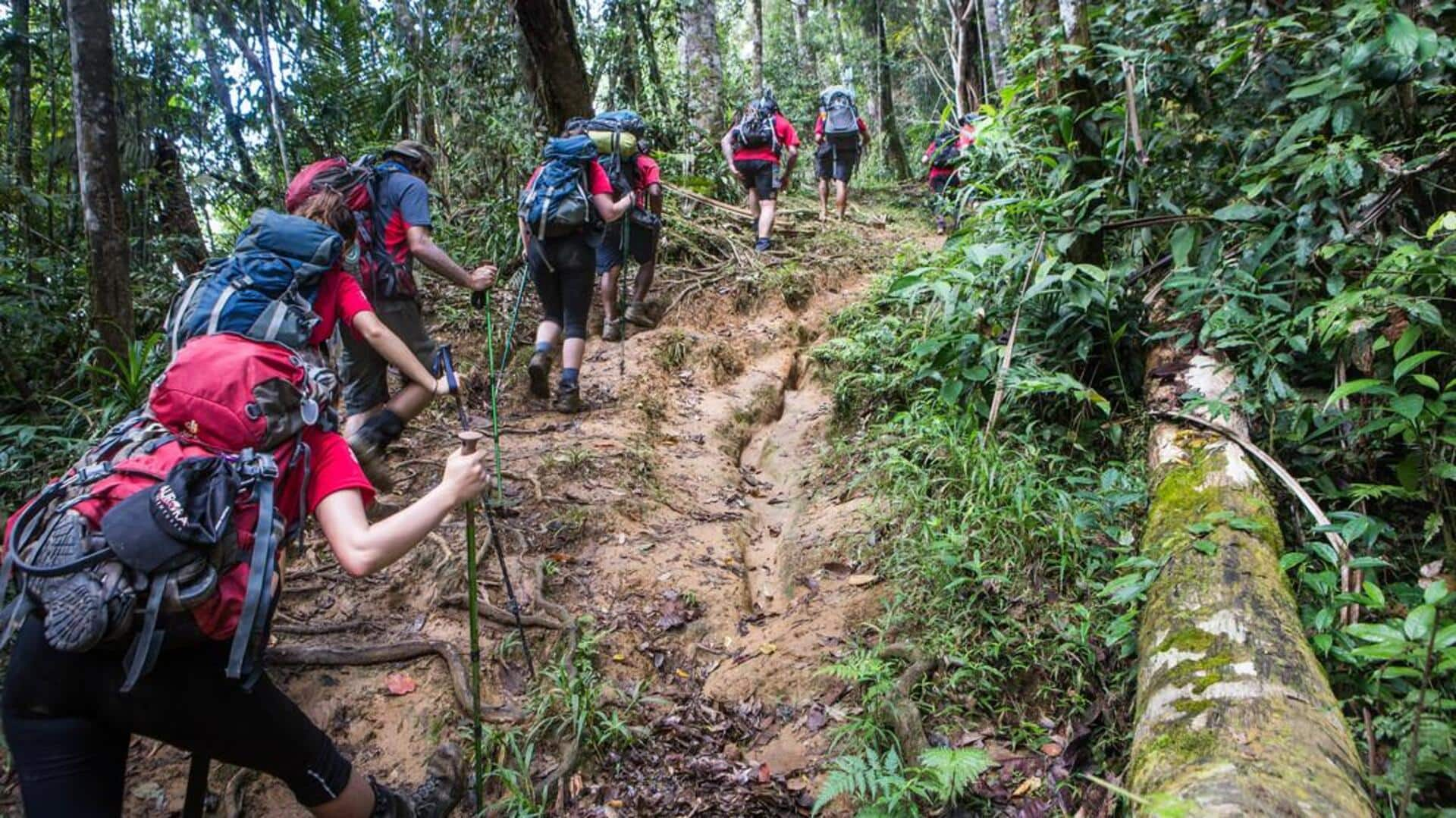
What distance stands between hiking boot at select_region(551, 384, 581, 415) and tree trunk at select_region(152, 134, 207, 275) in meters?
4.23

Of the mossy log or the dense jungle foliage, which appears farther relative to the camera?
the dense jungle foliage

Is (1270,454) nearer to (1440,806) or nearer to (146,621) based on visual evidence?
(1440,806)

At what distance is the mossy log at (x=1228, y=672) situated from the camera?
203 cm

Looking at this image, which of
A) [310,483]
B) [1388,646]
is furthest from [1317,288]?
[310,483]

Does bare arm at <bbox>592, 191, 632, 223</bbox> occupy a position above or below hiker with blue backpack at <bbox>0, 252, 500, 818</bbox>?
above

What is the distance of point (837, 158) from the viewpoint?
11.5 m

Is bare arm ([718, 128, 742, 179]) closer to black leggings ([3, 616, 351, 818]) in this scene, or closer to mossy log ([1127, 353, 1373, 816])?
mossy log ([1127, 353, 1373, 816])

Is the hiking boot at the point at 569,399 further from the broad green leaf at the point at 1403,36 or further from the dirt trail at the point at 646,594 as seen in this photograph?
the broad green leaf at the point at 1403,36

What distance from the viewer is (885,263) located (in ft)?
32.0

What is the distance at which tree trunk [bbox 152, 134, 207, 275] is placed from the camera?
780 centimetres

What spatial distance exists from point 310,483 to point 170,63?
25.3 ft

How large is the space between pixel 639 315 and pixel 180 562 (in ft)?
20.1

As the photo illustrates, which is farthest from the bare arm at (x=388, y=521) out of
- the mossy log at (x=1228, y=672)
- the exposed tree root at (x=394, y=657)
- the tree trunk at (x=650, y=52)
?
the tree trunk at (x=650, y=52)

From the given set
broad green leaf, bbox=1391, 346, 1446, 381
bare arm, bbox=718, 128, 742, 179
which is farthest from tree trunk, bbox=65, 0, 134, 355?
broad green leaf, bbox=1391, 346, 1446, 381
